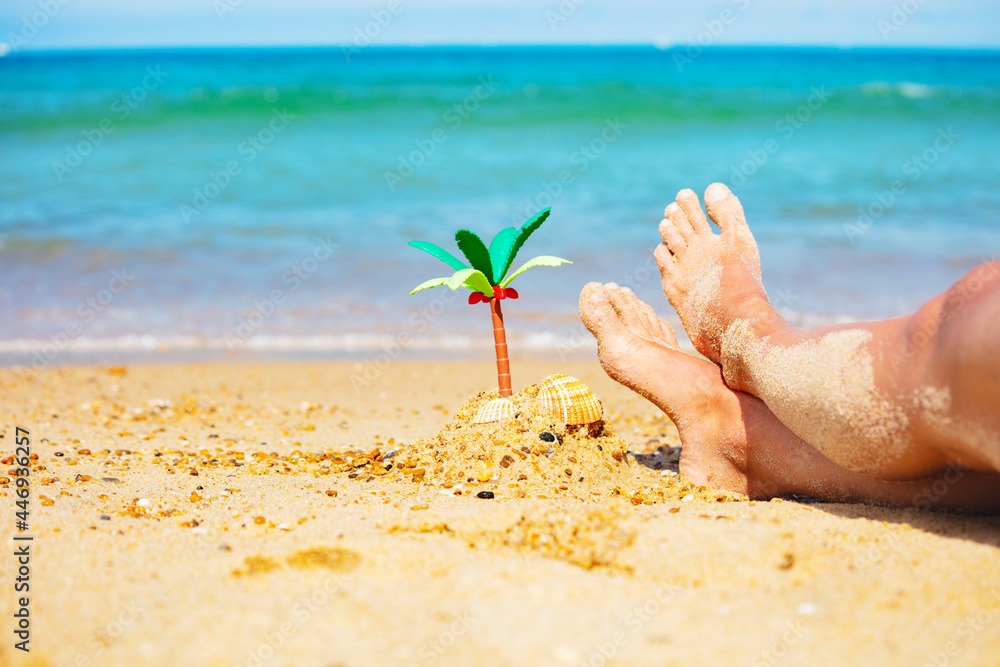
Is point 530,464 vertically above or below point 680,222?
below

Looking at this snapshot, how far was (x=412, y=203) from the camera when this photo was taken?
7719mm

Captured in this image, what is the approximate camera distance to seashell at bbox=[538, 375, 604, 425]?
7.80 ft

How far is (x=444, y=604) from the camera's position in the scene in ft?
5.05

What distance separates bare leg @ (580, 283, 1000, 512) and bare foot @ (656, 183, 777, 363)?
0.11 m

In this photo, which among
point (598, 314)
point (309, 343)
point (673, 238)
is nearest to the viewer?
point (598, 314)

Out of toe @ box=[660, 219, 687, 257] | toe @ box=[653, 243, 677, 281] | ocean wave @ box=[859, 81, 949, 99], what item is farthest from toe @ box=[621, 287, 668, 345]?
ocean wave @ box=[859, 81, 949, 99]

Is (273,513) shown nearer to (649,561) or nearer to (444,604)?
(444,604)

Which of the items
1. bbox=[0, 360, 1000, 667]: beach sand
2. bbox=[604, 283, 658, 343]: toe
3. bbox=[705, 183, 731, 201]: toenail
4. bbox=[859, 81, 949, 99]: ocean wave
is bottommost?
bbox=[0, 360, 1000, 667]: beach sand

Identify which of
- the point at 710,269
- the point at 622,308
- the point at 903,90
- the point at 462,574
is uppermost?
the point at 903,90

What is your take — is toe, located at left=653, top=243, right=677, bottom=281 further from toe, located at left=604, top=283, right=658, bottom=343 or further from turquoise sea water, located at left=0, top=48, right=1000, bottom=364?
turquoise sea water, located at left=0, top=48, right=1000, bottom=364

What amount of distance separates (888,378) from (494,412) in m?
1.08

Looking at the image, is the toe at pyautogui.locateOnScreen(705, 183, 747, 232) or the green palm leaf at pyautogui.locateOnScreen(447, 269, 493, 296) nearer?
the green palm leaf at pyautogui.locateOnScreen(447, 269, 493, 296)

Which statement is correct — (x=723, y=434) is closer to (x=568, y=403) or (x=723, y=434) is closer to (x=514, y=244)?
(x=568, y=403)

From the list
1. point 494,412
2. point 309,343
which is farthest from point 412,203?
point 494,412
